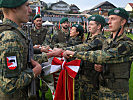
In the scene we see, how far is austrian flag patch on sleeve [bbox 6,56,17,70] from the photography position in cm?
156

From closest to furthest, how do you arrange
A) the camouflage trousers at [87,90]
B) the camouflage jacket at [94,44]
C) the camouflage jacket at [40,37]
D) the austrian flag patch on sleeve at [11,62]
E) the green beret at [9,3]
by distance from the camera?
the austrian flag patch on sleeve at [11,62] < the green beret at [9,3] < the camouflage jacket at [94,44] < the camouflage trousers at [87,90] < the camouflage jacket at [40,37]

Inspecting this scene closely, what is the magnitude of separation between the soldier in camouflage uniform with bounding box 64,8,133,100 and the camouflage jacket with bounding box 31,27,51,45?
3429 millimetres

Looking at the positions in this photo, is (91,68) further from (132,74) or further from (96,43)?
(132,74)

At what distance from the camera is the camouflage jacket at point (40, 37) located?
5.95m

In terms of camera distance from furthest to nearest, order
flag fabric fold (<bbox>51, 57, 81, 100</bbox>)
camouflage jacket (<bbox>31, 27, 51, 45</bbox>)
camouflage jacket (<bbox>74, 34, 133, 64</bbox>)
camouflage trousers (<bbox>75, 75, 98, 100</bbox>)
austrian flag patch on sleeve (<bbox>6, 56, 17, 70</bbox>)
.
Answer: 1. camouflage jacket (<bbox>31, 27, 51, 45</bbox>)
2. camouflage trousers (<bbox>75, 75, 98, 100</bbox>)
3. flag fabric fold (<bbox>51, 57, 81, 100</bbox>)
4. camouflage jacket (<bbox>74, 34, 133, 64</bbox>)
5. austrian flag patch on sleeve (<bbox>6, 56, 17, 70</bbox>)

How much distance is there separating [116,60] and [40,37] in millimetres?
4149

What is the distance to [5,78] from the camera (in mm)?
1585

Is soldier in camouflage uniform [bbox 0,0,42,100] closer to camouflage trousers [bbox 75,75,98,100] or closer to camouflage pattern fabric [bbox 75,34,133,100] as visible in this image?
camouflage pattern fabric [bbox 75,34,133,100]

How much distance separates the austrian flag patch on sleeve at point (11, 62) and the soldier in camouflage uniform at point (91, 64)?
7.24 feet

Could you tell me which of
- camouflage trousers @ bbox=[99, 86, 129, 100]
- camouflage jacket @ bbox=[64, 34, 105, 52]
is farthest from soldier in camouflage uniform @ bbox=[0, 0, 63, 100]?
camouflage jacket @ bbox=[64, 34, 105, 52]

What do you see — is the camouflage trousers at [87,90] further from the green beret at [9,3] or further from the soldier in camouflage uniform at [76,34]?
the green beret at [9,3]

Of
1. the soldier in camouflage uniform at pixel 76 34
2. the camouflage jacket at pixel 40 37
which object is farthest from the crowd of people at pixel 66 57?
the camouflage jacket at pixel 40 37

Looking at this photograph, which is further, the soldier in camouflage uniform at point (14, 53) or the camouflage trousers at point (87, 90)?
the camouflage trousers at point (87, 90)

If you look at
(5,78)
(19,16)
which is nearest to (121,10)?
(19,16)
